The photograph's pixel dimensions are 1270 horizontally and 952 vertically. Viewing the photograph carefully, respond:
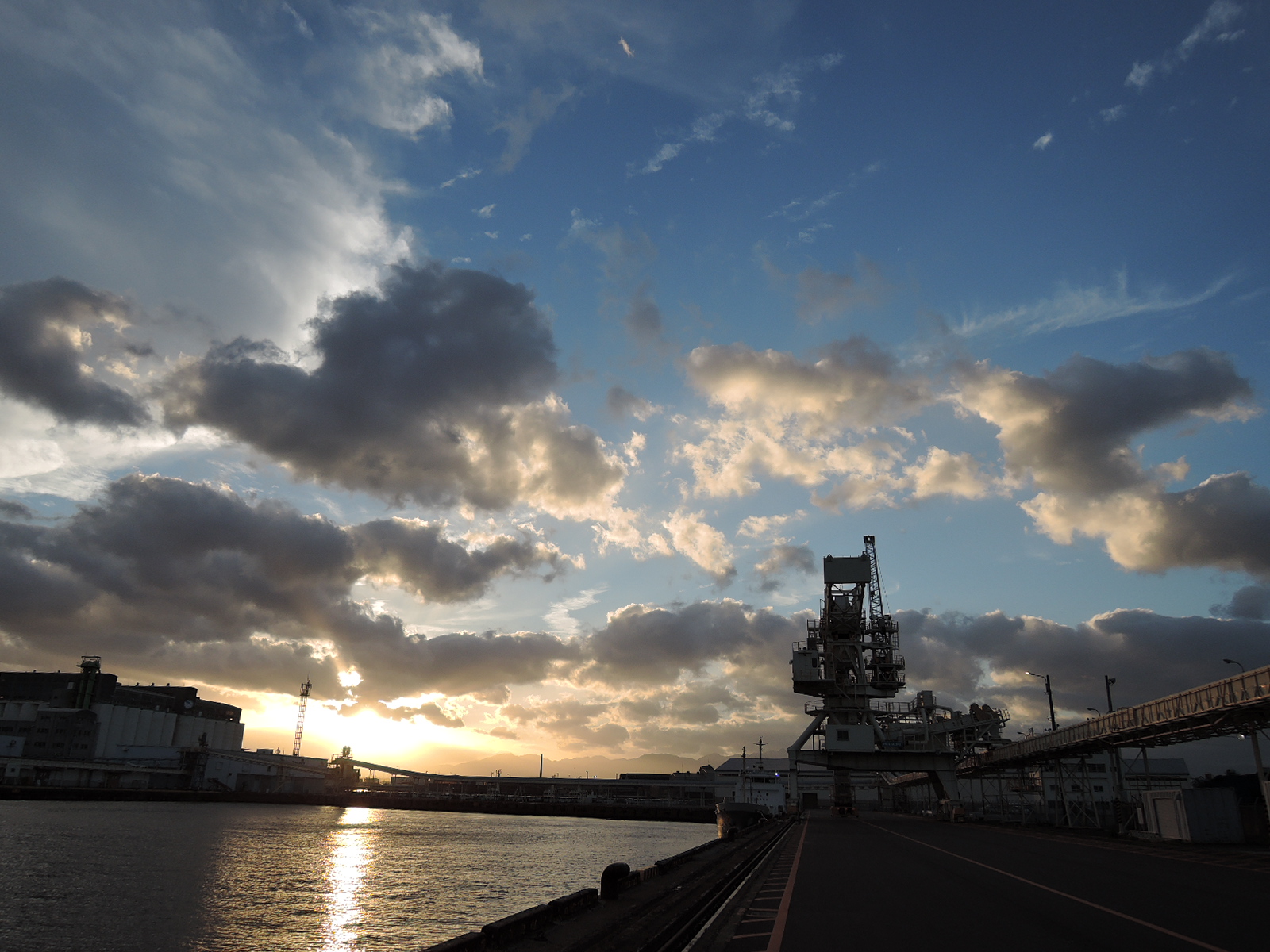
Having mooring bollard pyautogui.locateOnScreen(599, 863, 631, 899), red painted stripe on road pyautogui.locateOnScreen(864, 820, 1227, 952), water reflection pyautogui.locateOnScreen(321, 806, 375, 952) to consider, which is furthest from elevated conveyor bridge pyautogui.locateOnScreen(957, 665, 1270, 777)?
water reflection pyautogui.locateOnScreen(321, 806, 375, 952)

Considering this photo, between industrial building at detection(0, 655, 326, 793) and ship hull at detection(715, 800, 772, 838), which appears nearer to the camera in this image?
ship hull at detection(715, 800, 772, 838)

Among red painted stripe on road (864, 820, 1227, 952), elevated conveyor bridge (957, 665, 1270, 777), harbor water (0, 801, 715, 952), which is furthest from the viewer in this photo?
elevated conveyor bridge (957, 665, 1270, 777)

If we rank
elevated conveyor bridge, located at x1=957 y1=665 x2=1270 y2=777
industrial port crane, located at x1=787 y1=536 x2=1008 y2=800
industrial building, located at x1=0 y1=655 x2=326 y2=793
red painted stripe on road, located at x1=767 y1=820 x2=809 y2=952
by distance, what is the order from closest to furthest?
red painted stripe on road, located at x1=767 y1=820 x2=809 y2=952 < elevated conveyor bridge, located at x1=957 y1=665 x2=1270 y2=777 < industrial port crane, located at x1=787 y1=536 x2=1008 y2=800 < industrial building, located at x1=0 y1=655 x2=326 y2=793

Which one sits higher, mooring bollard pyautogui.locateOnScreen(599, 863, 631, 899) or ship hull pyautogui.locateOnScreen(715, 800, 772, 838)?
mooring bollard pyautogui.locateOnScreen(599, 863, 631, 899)

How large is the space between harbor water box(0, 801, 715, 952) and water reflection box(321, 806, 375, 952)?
0.10 m

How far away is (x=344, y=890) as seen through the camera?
39625mm

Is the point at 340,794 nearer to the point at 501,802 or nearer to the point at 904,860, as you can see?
the point at 501,802

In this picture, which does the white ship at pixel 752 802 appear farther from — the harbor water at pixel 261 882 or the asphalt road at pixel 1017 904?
the asphalt road at pixel 1017 904

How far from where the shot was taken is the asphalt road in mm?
14383

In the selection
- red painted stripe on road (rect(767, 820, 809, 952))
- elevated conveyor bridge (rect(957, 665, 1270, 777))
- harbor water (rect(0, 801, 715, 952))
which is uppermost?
elevated conveyor bridge (rect(957, 665, 1270, 777))

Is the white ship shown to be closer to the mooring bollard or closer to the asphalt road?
the asphalt road

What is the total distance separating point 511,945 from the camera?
1438 centimetres

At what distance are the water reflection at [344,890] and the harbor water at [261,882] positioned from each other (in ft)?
0.33

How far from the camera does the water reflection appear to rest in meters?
27.2
